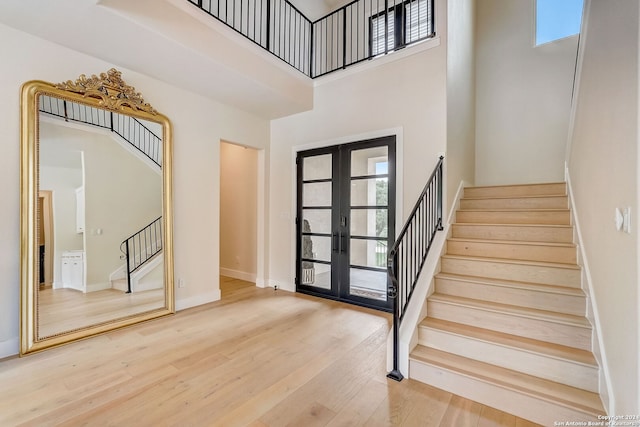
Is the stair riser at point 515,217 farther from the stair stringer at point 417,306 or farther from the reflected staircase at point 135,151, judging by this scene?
the reflected staircase at point 135,151

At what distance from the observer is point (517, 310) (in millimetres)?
2283

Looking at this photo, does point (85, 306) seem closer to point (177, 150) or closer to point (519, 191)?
point (177, 150)

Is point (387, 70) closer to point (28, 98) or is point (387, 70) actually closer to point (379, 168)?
point (379, 168)

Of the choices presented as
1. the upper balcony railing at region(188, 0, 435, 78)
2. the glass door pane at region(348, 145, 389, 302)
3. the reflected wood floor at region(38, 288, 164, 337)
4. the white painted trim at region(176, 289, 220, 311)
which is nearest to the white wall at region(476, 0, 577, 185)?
the upper balcony railing at region(188, 0, 435, 78)

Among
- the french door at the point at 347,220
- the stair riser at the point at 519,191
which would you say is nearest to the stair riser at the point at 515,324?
the french door at the point at 347,220

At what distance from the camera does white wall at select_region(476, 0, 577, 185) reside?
4184 mm

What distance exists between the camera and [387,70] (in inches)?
148

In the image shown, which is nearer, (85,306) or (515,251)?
(515,251)

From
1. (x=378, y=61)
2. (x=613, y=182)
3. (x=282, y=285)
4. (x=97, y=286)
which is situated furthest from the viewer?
(x=282, y=285)

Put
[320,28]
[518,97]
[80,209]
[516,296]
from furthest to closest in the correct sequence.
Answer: [320,28], [518,97], [80,209], [516,296]

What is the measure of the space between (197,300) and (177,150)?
6.50ft

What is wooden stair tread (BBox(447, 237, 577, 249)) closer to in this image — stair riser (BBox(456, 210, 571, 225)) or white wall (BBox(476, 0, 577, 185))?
stair riser (BBox(456, 210, 571, 225))

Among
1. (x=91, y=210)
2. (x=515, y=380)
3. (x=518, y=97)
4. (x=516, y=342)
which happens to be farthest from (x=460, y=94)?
(x=91, y=210)

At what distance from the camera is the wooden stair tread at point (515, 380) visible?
1739 mm
